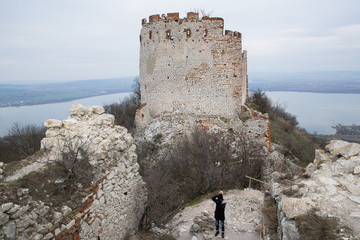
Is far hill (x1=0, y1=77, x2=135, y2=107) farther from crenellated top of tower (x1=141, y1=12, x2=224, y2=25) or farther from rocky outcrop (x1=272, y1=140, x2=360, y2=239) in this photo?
rocky outcrop (x1=272, y1=140, x2=360, y2=239)

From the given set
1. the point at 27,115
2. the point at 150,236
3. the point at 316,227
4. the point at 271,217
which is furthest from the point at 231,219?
the point at 27,115

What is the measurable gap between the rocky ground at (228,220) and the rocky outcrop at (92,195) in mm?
1468

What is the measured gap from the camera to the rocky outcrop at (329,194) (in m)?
4.93

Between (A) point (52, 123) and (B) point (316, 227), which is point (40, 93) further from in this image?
(B) point (316, 227)

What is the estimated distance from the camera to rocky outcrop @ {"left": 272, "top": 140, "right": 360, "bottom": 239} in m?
4.93

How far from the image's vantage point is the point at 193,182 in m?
11.6

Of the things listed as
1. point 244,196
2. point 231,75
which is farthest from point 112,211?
point 231,75

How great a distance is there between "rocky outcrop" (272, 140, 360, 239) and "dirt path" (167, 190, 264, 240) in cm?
127

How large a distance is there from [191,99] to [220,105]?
5.21 ft

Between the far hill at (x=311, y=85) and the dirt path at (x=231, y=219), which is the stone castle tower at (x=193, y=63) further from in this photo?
the far hill at (x=311, y=85)

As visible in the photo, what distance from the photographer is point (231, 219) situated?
8000 millimetres

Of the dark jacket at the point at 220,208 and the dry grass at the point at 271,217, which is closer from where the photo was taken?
the dry grass at the point at 271,217

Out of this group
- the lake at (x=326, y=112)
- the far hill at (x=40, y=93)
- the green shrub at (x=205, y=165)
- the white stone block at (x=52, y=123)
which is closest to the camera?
the white stone block at (x=52, y=123)

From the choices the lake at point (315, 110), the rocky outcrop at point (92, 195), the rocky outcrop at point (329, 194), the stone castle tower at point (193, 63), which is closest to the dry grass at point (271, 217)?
the rocky outcrop at point (329, 194)
